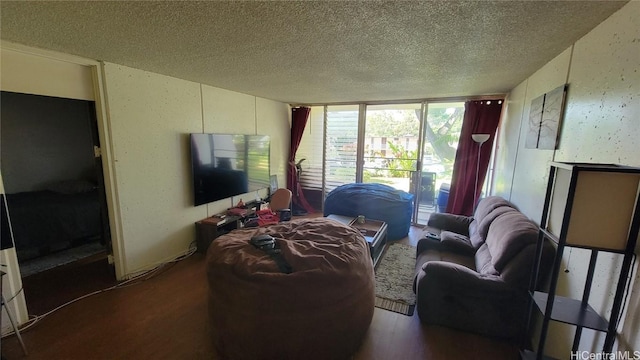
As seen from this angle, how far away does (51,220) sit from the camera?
10.0ft

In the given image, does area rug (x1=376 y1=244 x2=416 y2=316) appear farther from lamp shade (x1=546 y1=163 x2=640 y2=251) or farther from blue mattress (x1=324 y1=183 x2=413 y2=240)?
lamp shade (x1=546 y1=163 x2=640 y2=251)

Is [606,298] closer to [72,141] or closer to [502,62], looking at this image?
[502,62]

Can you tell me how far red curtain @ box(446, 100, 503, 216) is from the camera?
388 cm

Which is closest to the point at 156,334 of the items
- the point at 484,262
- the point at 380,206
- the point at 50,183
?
the point at 484,262

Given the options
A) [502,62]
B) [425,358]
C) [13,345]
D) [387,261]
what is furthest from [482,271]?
[13,345]

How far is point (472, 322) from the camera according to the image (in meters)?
2.03

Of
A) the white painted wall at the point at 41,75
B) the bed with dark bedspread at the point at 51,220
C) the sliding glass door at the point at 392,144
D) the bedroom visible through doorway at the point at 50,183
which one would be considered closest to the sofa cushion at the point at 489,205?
the sliding glass door at the point at 392,144

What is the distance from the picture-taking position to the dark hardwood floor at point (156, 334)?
1841 millimetres

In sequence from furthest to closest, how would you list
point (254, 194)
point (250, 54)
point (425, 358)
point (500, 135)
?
point (254, 194) → point (500, 135) → point (250, 54) → point (425, 358)

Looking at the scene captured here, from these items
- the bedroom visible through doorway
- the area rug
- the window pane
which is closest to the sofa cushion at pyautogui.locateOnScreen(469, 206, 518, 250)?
the area rug

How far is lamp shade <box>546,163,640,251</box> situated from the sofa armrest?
2.27 metres

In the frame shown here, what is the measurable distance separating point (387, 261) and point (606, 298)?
6.86ft

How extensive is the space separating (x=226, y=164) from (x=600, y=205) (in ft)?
12.1

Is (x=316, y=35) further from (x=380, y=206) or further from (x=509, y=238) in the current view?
(x=380, y=206)
